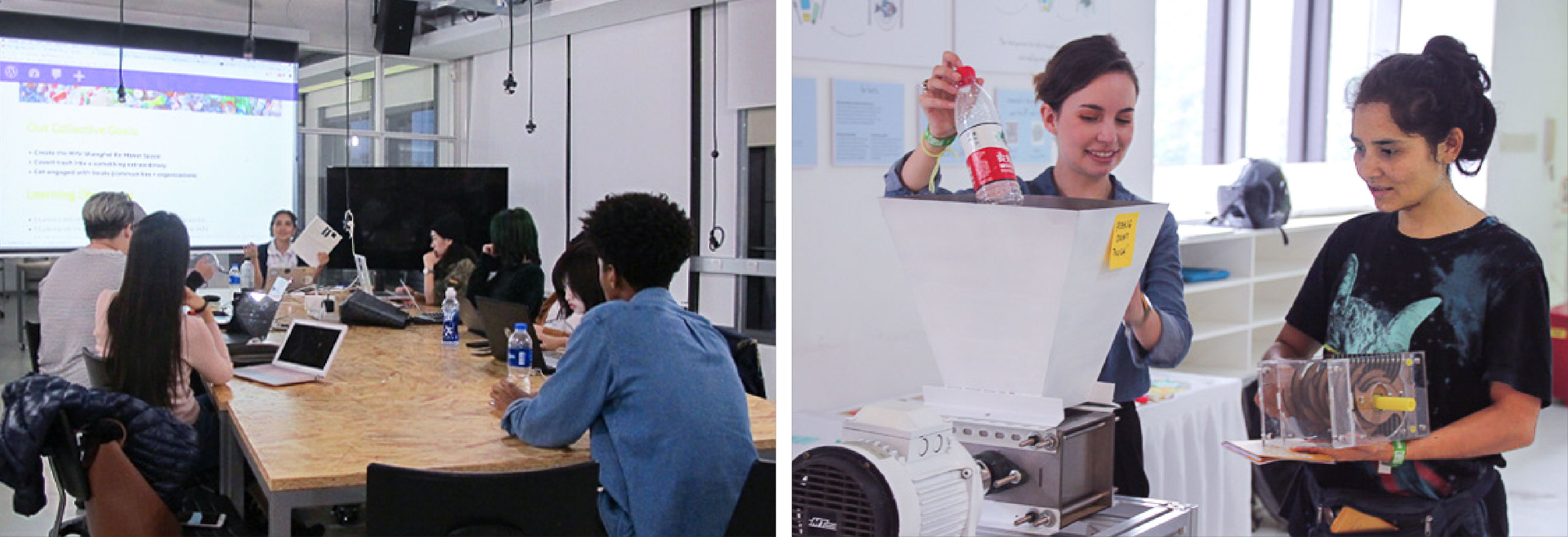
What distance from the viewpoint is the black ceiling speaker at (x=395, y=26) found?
74.4 inches

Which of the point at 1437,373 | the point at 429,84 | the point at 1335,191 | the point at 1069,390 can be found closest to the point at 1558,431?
the point at 1437,373

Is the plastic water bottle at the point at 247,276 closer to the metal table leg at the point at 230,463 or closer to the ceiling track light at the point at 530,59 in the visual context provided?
the metal table leg at the point at 230,463

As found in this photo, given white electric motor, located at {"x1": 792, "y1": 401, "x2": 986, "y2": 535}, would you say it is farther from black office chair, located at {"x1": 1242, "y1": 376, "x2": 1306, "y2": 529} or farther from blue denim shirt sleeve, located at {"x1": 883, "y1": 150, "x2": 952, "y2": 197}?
black office chair, located at {"x1": 1242, "y1": 376, "x2": 1306, "y2": 529}

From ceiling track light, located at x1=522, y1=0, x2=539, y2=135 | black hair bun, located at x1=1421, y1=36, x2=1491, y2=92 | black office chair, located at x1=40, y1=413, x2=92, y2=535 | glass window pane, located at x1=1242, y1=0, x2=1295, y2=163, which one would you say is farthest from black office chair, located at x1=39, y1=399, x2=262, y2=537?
black hair bun, located at x1=1421, y1=36, x2=1491, y2=92

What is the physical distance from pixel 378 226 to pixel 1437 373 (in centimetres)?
177

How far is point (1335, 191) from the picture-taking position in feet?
6.91

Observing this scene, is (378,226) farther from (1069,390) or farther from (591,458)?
(1069,390)

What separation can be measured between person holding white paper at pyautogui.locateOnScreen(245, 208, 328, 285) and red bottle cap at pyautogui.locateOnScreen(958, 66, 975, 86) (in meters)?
1.24

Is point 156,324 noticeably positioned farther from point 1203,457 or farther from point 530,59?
point 1203,457

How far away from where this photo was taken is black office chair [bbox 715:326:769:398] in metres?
2.42

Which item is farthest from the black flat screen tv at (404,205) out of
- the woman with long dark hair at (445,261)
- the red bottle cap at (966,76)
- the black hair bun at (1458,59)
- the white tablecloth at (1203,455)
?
the black hair bun at (1458,59)

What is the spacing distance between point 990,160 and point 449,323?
98 centimetres

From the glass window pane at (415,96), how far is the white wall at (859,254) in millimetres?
790

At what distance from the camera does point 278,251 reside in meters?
1.73
